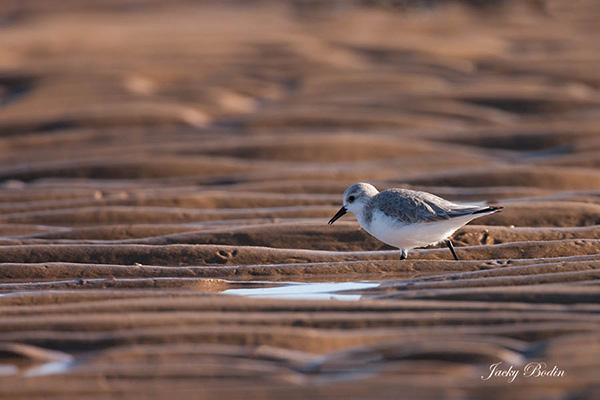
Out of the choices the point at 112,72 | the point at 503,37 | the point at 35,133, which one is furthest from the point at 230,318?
the point at 503,37

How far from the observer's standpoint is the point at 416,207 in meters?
4.57

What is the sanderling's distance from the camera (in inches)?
176

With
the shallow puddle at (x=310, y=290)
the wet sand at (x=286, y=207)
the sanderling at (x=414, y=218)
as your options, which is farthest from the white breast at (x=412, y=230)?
the shallow puddle at (x=310, y=290)

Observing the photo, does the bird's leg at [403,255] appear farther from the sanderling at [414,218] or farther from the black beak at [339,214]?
the black beak at [339,214]

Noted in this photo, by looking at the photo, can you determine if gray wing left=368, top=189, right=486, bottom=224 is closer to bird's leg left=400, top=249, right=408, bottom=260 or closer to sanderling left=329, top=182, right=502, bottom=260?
sanderling left=329, top=182, right=502, bottom=260

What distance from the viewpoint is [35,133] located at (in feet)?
27.3

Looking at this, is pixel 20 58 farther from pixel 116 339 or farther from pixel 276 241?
pixel 116 339

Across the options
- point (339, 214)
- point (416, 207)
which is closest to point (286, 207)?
point (339, 214)

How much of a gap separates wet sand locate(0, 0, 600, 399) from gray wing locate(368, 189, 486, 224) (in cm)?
25

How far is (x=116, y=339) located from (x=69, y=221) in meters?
2.56

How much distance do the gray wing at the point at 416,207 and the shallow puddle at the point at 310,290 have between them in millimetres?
464

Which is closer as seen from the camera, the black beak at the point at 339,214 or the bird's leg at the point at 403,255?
the bird's leg at the point at 403,255

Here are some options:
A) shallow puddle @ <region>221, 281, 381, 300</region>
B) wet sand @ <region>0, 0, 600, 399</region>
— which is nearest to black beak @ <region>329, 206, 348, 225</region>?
wet sand @ <region>0, 0, 600, 399</region>

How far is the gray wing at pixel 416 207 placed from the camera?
14.7 ft
